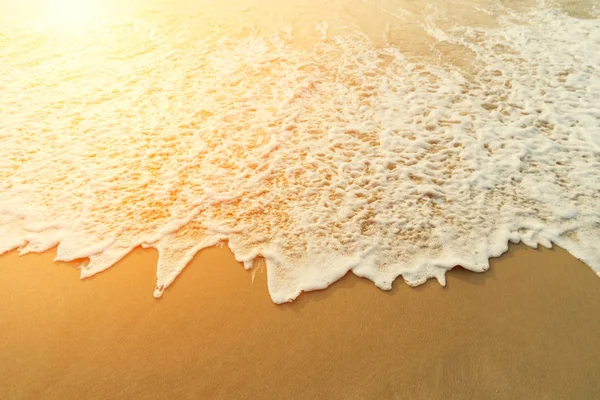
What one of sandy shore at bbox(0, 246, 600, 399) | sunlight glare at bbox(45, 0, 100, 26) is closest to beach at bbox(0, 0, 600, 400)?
sandy shore at bbox(0, 246, 600, 399)

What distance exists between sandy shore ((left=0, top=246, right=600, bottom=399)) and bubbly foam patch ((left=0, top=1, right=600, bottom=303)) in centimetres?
18

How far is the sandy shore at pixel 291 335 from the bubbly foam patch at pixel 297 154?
A: 18 cm

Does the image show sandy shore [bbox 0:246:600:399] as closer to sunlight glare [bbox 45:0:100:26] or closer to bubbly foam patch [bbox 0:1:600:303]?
bubbly foam patch [bbox 0:1:600:303]

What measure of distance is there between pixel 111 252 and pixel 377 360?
211 cm

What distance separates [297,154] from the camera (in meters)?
3.98

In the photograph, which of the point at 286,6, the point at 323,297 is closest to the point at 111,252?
the point at 323,297

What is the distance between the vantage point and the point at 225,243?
3.11m

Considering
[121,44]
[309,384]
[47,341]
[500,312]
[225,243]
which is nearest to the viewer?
[309,384]

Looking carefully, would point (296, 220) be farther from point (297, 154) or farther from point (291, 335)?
point (291, 335)

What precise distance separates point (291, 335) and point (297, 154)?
2000mm

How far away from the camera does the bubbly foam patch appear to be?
310 centimetres

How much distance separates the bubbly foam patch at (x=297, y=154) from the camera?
3.10m

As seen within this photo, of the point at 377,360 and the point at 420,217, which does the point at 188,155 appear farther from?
the point at 377,360

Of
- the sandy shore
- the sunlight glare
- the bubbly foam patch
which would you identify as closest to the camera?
the sandy shore
